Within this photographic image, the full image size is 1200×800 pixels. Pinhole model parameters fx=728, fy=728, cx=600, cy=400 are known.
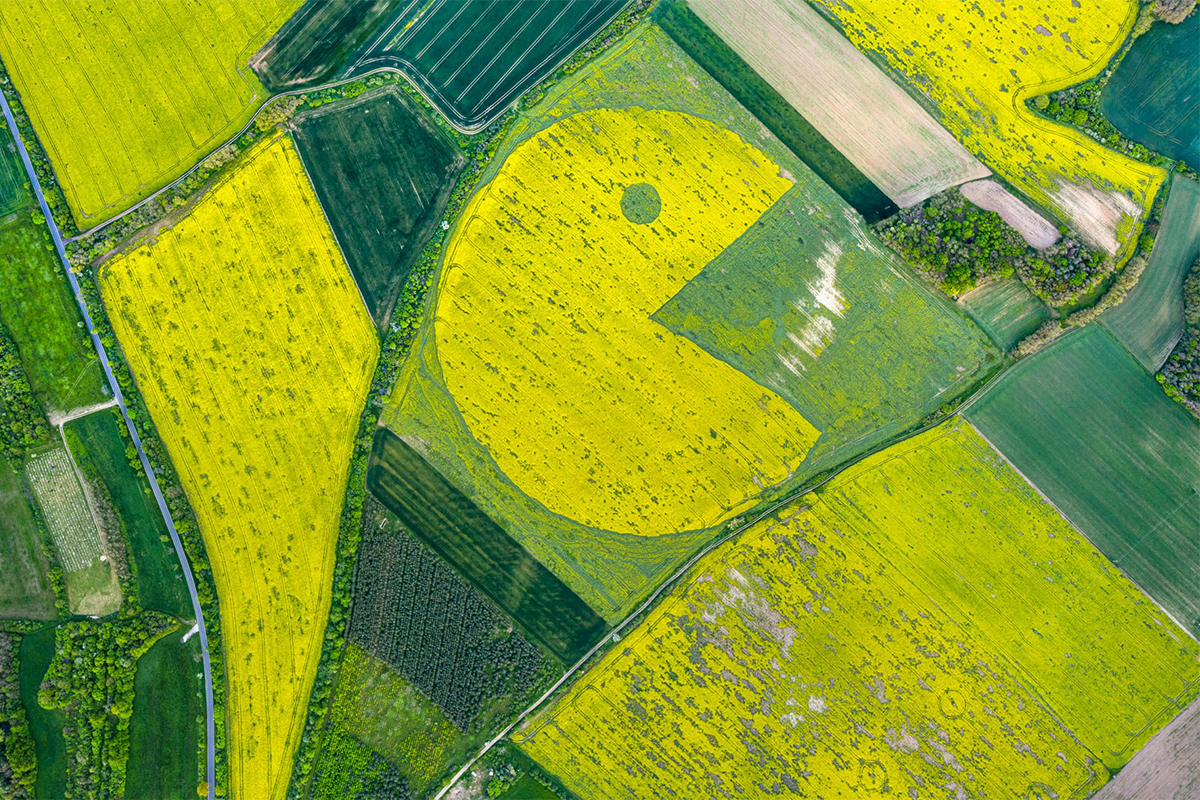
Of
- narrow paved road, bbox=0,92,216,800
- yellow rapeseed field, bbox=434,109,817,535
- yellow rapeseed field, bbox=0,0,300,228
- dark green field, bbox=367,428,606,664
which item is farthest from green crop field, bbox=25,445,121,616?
yellow rapeseed field, bbox=434,109,817,535

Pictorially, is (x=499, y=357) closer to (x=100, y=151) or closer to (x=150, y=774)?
(x=100, y=151)

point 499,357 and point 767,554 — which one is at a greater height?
point 499,357

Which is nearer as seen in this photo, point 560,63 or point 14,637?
point 14,637

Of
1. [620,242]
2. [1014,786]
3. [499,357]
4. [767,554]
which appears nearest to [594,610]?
[767,554]

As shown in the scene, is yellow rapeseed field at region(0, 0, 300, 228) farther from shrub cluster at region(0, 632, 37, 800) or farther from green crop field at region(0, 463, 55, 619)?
shrub cluster at region(0, 632, 37, 800)

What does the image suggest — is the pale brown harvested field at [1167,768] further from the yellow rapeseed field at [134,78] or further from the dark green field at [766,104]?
the yellow rapeseed field at [134,78]

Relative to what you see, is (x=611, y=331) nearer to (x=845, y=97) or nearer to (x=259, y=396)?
(x=845, y=97)
